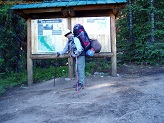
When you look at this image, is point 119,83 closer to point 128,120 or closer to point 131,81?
point 131,81

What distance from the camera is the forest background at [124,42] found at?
10805 mm

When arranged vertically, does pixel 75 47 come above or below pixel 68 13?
below

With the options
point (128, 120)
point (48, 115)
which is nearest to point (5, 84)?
point (48, 115)

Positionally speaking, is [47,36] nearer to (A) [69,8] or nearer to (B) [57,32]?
(B) [57,32]

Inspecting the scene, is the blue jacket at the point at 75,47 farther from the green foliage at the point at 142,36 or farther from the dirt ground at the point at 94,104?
the green foliage at the point at 142,36

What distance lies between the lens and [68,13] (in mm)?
8750

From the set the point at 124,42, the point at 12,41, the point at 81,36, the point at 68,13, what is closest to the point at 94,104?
the point at 81,36

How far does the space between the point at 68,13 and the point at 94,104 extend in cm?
432

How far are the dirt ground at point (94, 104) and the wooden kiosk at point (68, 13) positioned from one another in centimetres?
132

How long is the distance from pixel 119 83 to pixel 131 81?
0.56 meters

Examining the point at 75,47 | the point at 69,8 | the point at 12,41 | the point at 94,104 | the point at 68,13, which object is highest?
the point at 69,8

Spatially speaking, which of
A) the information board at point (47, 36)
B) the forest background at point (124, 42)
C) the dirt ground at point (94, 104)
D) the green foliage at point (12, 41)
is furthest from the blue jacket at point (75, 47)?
the green foliage at point (12, 41)

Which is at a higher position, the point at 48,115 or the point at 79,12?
the point at 79,12

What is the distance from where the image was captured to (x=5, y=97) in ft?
24.8
